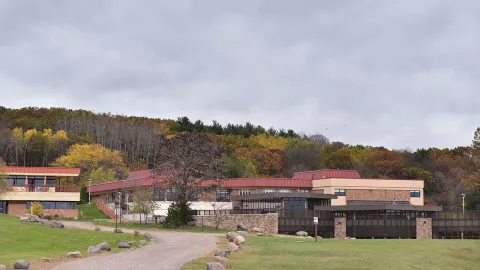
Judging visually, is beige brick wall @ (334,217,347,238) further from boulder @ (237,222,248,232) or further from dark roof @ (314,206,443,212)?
boulder @ (237,222,248,232)

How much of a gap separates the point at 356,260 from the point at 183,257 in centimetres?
886

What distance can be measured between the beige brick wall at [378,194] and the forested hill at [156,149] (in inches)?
370

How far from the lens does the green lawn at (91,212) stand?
269 ft

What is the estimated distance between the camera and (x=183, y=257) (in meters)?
33.2

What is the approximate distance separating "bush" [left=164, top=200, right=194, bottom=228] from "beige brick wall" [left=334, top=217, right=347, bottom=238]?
1770cm

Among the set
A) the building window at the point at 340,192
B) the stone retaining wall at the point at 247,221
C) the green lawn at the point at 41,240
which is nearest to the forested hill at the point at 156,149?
the building window at the point at 340,192

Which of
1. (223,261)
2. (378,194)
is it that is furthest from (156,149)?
(223,261)

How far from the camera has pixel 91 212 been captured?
84438 millimetres

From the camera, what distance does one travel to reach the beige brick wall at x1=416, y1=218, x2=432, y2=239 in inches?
2876

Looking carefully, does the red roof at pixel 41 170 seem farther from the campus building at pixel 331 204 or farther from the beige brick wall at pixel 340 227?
the beige brick wall at pixel 340 227

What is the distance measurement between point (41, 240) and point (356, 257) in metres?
20.5

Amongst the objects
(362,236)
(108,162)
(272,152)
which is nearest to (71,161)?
(108,162)

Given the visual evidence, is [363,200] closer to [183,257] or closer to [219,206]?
[219,206]

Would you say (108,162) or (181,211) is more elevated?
(108,162)
